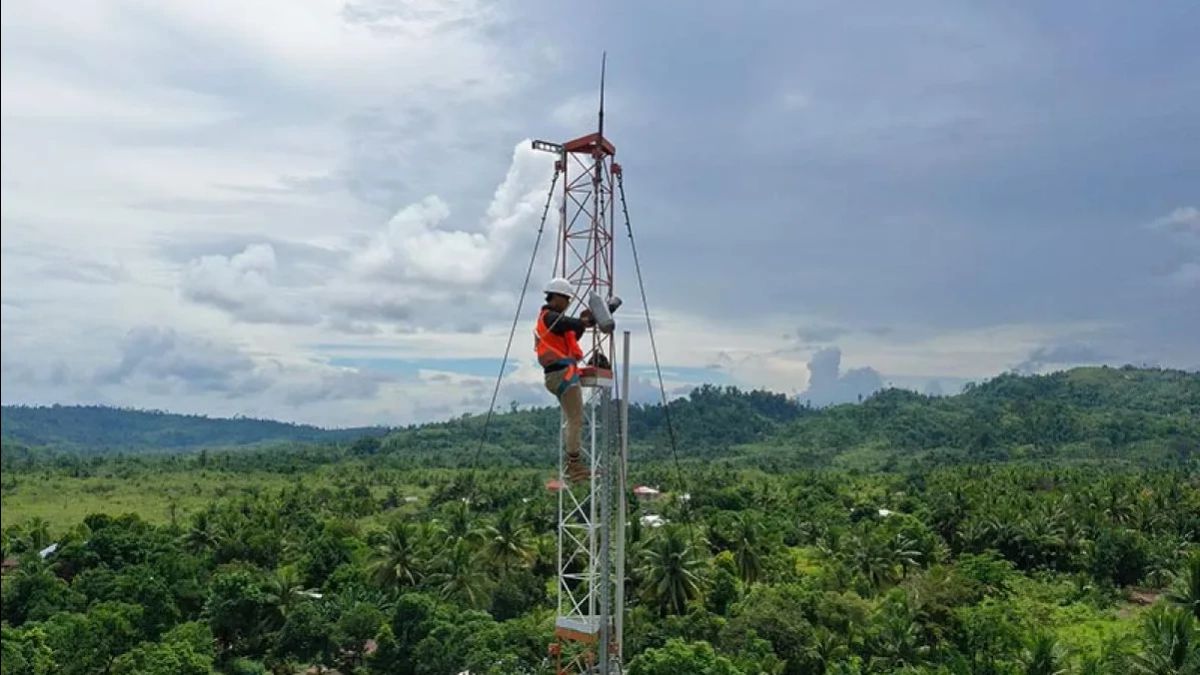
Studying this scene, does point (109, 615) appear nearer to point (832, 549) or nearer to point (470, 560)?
point (470, 560)

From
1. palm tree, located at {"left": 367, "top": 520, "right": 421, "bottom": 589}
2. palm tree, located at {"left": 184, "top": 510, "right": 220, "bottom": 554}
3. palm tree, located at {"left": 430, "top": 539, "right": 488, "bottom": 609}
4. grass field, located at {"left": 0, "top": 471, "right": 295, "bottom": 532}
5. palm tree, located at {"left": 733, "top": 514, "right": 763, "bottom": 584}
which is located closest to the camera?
palm tree, located at {"left": 430, "top": 539, "right": 488, "bottom": 609}

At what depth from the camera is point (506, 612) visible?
37219 mm

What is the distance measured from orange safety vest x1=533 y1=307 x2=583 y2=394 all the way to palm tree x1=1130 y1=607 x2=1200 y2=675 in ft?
65.7

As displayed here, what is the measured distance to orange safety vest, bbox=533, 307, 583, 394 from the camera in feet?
47.7

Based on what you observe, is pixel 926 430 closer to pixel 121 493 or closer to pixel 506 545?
pixel 121 493

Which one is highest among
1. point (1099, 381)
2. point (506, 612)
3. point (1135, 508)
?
point (1099, 381)

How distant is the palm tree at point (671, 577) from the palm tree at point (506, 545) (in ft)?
23.8

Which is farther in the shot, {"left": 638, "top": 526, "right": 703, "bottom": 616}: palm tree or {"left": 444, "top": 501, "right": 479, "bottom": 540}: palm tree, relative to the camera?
{"left": 444, "top": 501, "right": 479, "bottom": 540}: palm tree

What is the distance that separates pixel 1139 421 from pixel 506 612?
111412mm

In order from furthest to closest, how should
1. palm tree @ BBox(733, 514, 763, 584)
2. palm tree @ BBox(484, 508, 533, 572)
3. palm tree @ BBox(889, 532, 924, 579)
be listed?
1. palm tree @ BBox(889, 532, 924, 579)
2. palm tree @ BBox(733, 514, 763, 584)
3. palm tree @ BBox(484, 508, 533, 572)

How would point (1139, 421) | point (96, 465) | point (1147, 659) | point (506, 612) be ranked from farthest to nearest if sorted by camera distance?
point (1139, 421)
point (96, 465)
point (506, 612)
point (1147, 659)

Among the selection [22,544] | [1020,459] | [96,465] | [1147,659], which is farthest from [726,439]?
[1147,659]

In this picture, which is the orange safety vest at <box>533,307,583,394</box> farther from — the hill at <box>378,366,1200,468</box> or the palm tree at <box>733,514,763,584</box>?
the hill at <box>378,366,1200,468</box>

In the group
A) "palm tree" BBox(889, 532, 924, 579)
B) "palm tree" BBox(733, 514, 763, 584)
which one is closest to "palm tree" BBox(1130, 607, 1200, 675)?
"palm tree" BBox(889, 532, 924, 579)
